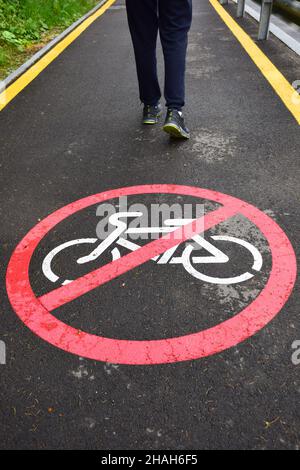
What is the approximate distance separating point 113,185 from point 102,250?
2.55 feet

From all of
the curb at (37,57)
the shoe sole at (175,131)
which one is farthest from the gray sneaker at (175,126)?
the curb at (37,57)

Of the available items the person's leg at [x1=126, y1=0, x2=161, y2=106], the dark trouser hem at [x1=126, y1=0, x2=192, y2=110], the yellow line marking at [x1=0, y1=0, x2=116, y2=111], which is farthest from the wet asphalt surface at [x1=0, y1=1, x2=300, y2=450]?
the dark trouser hem at [x1=126, y1=0, x2=192, y2=110]

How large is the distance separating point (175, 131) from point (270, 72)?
218 cm

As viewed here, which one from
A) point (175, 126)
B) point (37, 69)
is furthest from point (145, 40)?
point (37, 69)

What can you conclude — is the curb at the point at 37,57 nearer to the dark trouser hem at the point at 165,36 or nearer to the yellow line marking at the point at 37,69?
the yellow line marking at the point at 37,69

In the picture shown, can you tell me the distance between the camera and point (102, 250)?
2383 mm

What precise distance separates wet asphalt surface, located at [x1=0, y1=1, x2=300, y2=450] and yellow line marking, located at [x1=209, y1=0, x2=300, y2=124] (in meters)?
0.12

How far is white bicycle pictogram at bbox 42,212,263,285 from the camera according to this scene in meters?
2.19

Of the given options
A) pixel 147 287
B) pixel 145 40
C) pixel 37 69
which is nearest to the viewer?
pixel 147 287

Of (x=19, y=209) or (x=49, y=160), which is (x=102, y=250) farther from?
(x=49, y=160)

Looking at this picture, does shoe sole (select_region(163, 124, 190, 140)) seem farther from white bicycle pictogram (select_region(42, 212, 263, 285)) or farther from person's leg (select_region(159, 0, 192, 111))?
white bicycle pictogram (select_region(42, 212, 263, 285))

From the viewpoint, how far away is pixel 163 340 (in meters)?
1.84

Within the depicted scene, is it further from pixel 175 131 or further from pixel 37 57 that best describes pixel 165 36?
pixel 37 57
